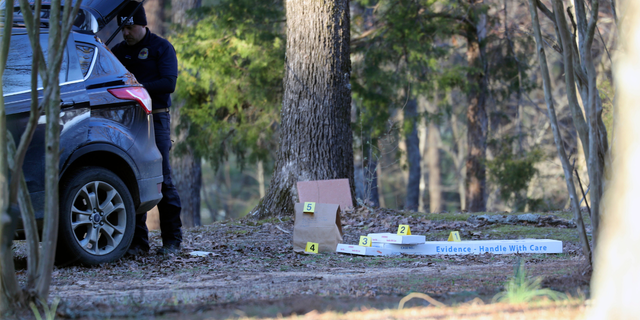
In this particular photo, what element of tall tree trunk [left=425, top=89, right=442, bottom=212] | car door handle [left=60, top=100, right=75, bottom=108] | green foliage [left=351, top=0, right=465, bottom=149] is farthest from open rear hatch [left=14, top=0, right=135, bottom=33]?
tall tree trunk [left=425, top=89, right=442, bottom=212]

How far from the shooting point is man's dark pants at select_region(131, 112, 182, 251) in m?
5.53

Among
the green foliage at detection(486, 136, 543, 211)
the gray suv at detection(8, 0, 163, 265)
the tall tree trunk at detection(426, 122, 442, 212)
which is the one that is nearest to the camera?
the gray suv at detection(8, 0, 163, 265)

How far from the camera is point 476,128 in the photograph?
1538cm

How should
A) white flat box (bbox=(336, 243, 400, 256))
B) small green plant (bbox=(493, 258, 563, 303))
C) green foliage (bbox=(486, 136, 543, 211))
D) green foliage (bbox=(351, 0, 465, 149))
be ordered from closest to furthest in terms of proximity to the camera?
1. small green plant (bbox=(493, 258, 563, 303))
2. white flat box (bbox=(336, 243, 400, 256))
3. green foliage (bbox=(351, 0, 465, 149))
4. green foliage (bbox=(486, 136, 543, 211))

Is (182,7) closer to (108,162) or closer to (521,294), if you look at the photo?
(108,162)

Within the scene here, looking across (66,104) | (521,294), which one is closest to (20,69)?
(66,104)

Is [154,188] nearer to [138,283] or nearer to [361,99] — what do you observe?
[138,283]

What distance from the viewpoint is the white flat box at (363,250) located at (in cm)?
557

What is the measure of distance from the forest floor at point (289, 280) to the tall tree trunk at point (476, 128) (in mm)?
7921

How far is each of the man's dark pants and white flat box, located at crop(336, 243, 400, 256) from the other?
151 cm

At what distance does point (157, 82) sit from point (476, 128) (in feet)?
36.9

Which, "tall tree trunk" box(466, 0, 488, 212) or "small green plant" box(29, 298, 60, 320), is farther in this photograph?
"tall tree trunk" box(466, 0, 488, 212)

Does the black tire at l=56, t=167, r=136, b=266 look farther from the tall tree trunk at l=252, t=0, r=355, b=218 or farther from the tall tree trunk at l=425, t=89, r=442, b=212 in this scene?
the tall tree trunk at l=425, t=89, r=442, b=212

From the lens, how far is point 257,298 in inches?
118
